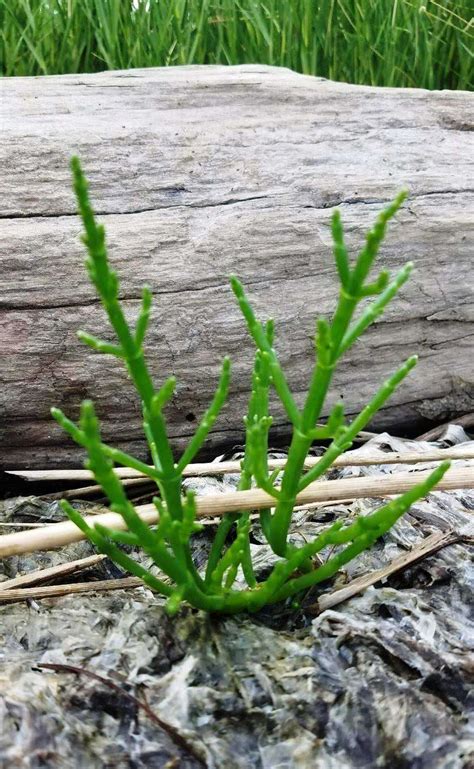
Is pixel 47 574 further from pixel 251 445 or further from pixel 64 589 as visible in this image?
pixel 251 445

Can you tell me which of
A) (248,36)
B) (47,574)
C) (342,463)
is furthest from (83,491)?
(248,36)

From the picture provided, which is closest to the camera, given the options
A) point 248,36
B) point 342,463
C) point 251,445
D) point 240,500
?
point 251,445

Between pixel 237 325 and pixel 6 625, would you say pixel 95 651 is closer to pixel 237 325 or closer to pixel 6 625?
pixel 6 625

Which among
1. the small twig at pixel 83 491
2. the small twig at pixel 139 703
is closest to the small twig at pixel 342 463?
the small twig at pixel 83 491

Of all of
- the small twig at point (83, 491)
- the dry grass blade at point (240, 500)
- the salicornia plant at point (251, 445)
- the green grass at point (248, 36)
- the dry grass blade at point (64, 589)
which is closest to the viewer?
the salicornia plant at point (251, 445)

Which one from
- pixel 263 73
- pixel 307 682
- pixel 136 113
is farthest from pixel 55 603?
pixel 263 73

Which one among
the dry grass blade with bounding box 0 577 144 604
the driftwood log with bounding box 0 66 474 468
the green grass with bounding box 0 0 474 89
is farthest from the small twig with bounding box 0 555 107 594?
the green grass with bounding box 0 0 474 89

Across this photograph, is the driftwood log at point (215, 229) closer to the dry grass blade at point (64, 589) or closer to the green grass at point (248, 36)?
the green grass at point (248, 36)
